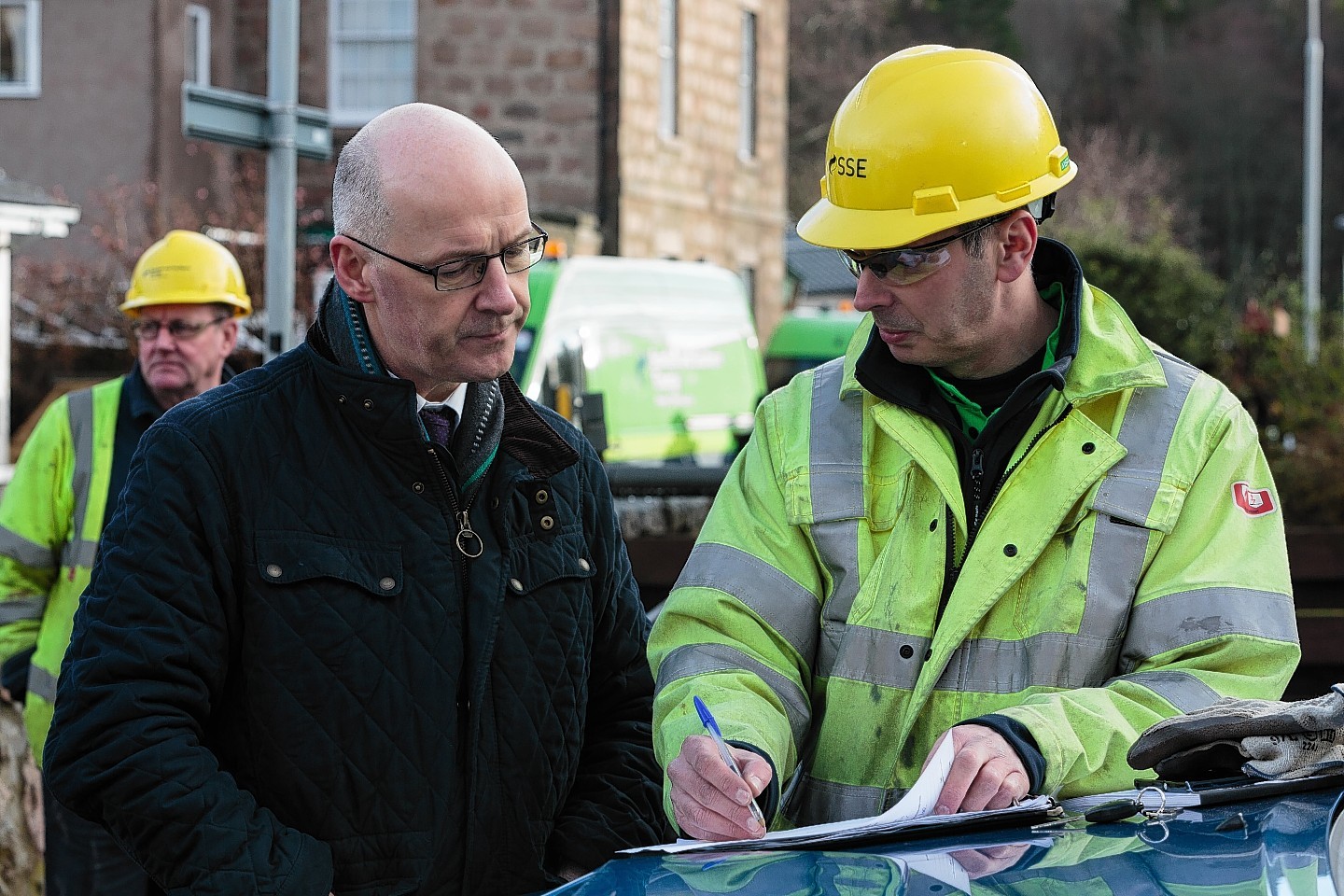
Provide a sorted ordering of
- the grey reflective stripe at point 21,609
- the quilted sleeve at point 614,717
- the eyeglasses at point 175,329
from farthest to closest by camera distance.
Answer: the eyeglasses at point 175,329 < the grey reflective stripe at point 21,609 < the quilted sleeve at point 614,717

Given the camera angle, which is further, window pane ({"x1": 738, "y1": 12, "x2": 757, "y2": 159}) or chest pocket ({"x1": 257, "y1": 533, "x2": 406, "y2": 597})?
window pane ({"x1": 738, "y1": 12, "x2": 757, "y2": 159})

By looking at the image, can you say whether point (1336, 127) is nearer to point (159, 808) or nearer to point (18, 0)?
point (18, 0)

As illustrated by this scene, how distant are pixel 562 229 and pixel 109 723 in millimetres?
16621

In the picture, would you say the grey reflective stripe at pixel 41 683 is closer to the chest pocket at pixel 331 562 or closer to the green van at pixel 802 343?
the chest pocket at pixel 331 562

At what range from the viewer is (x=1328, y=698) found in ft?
8.37

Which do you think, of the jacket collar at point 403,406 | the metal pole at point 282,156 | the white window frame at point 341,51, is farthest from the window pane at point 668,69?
the jacket collar at point 403,406

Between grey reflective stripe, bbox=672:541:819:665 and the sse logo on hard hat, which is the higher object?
the sse logo on hard hat

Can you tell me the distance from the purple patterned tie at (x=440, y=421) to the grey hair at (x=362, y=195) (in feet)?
1.03

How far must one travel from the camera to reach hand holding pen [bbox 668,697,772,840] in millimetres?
2527

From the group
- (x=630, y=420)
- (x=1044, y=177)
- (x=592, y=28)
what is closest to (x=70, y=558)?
(x=1044, y=177)

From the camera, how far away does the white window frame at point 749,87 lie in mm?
25234

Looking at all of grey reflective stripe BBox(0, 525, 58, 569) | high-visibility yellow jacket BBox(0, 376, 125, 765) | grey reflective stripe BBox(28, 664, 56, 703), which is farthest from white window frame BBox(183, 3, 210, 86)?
grey reflective stripe BBox(28, 664, 56, 703)

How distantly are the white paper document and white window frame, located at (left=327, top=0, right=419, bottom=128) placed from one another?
64.4ft

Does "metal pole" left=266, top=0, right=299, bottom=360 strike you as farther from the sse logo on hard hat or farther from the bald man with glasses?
the sse logo on hard hat
